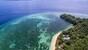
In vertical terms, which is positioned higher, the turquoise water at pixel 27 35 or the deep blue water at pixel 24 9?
the deep blue water at pixel 24 9

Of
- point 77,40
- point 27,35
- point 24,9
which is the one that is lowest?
point 27,35

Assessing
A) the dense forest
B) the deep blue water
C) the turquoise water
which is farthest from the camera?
the deep blue water

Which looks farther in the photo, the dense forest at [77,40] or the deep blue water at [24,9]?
the deep blue water at [24,9]

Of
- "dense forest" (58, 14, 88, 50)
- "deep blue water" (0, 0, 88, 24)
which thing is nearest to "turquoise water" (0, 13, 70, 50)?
"dense forest" (58, 14, 88, 50)

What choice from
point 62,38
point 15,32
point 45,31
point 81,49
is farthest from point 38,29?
point 81,49

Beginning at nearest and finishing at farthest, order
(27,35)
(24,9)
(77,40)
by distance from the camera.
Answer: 1. (77,40)
2. (27,35)
3. (24,9)

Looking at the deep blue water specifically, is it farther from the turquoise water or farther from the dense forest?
the dense forest

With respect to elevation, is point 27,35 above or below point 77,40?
below

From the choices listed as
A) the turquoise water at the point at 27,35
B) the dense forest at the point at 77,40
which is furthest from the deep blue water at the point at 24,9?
the dense forest at the point at 77,40

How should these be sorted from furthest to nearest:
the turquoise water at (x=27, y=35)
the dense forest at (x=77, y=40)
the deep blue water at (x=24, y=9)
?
the deep blue water at (x=24, y=9), the turquoise water at (x=27, y=35), the dense forest at (x=77, y=40)

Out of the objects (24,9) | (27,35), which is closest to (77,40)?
(27,35)

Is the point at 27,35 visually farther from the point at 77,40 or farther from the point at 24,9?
the point at 24,9

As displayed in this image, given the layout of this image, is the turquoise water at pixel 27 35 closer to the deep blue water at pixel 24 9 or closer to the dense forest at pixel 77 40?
the dense forest at pixel 77 40
